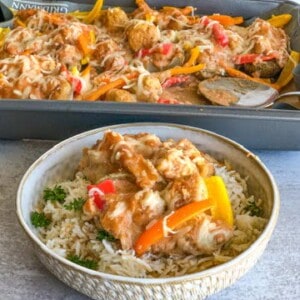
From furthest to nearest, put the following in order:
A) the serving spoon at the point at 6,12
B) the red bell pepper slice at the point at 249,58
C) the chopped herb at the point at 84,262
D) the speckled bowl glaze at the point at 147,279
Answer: the serving spoon at the point at 6,12 → the red bell pepper slice at the point at 249,58 → the chopped herb at the point at 84,262 → the speckled bowl glaze at the point at 147,279

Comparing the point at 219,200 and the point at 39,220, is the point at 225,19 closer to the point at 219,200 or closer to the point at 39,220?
the point at 219,200

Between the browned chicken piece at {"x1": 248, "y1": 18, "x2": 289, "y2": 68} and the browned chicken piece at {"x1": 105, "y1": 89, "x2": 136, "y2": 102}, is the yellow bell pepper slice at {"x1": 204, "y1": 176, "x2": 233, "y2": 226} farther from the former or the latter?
the browned chicken piece at {"x1": 248, "y1": 18, "x2": 289, "y2": 68}

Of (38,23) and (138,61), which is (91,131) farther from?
(38,23)

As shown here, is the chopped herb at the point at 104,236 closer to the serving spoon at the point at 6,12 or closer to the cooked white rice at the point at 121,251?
the cooked white rice at the point at 121,251

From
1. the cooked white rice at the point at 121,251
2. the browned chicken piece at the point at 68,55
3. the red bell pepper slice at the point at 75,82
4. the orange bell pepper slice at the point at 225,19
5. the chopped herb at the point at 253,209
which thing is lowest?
the cooked white rice at the point at 121,251

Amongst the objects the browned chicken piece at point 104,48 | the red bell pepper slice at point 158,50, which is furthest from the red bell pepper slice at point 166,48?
the browned chicken piece at point 104,48

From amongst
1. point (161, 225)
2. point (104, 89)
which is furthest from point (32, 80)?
point (161, 225)

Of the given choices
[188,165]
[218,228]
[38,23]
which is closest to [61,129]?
[188,165]
